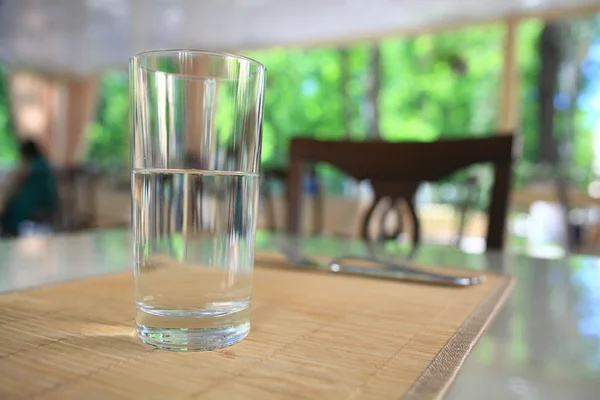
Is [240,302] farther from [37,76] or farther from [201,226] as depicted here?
[37,76]

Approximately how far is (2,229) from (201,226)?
299 cm

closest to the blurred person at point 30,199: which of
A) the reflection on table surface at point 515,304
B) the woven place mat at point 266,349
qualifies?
the reflection on table surface at point 515,304

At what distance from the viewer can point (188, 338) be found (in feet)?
0.81

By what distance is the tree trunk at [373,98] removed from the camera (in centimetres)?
453

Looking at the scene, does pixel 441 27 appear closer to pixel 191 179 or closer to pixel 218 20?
pixel 218 20

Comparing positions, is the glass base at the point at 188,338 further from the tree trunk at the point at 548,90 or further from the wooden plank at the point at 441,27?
the tree trunk at the point at 548,90

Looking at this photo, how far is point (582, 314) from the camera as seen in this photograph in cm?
41

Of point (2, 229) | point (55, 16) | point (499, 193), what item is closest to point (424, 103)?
point (55, 16)

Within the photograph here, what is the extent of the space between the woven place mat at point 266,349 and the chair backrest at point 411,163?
22.2 inches

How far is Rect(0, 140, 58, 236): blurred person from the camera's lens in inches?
108

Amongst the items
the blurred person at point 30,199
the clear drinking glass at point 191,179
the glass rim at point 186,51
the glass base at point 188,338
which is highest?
the glass rim at point 186,51

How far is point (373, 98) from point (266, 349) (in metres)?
4.52

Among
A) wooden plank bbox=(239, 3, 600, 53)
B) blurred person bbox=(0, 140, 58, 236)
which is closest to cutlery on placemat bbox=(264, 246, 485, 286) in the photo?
blurred person bbox=(0, 140, 58, 236)

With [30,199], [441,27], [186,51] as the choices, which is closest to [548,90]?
[441,27]
